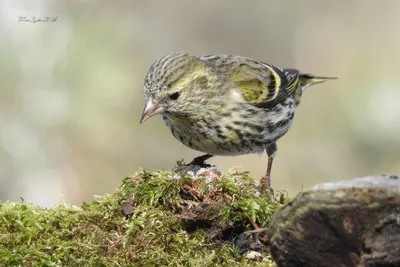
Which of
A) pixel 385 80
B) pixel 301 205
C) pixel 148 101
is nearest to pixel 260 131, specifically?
pixel 148 101

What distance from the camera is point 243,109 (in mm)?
5301

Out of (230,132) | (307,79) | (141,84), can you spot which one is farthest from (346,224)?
(141,84)

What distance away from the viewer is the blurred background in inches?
358

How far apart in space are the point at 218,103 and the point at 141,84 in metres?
5.47

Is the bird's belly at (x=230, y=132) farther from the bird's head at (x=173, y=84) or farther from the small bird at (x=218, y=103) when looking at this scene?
the bird's head at (x=173, y=84)

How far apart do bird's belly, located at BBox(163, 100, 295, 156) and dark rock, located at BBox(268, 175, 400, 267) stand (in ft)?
8.84

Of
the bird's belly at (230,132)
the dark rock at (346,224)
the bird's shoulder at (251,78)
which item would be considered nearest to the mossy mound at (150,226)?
the dark rock at (346,224)

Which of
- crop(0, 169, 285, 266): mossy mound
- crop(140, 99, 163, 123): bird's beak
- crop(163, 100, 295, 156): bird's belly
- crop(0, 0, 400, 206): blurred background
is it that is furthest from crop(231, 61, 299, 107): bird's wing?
crop(0, 0, 400, 206): blurred background

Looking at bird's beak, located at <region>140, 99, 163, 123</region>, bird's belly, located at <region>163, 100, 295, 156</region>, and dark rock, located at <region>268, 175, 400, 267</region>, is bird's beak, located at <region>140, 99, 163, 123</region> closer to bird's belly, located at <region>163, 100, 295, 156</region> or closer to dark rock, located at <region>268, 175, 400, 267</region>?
bird's belly, located at <region>163, 100, 295, 156</region>

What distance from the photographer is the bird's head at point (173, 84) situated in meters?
4.51

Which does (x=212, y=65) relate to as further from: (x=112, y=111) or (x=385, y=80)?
(x=385, y=80)

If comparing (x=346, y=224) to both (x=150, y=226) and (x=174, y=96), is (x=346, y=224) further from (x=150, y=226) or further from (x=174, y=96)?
(x=174, y=96)

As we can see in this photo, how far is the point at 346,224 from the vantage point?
7.25ft

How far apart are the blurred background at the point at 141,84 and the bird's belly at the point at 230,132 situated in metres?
3.83
